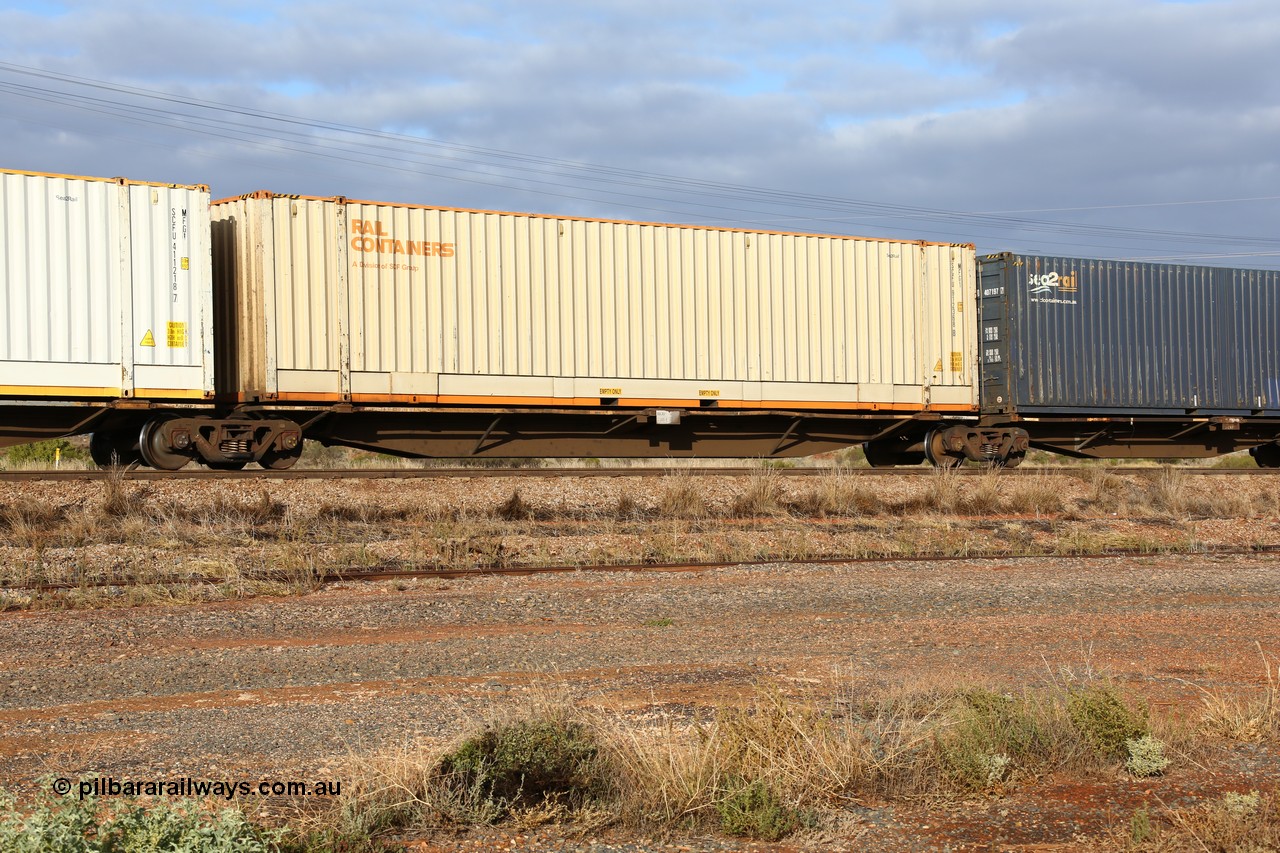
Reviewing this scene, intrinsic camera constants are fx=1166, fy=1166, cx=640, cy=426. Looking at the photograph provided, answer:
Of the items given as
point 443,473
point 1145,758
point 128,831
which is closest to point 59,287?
point 443,473

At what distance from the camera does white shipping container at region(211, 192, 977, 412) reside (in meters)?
15.0

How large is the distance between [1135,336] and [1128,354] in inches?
13.1

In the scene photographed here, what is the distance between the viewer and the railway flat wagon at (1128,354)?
18.9 m

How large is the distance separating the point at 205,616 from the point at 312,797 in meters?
4.44

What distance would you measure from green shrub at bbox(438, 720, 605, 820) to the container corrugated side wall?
15.6m

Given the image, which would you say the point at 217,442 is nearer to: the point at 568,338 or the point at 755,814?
the point at 568,338

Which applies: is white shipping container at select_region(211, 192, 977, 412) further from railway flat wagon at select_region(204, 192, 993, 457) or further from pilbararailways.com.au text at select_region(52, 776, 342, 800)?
pilbararailways.com.au text at select_region(52, 776, 342, 800)

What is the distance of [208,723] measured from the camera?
5320 millimetres

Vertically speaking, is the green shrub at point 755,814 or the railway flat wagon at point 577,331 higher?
the railway flat wagon at point 577,331

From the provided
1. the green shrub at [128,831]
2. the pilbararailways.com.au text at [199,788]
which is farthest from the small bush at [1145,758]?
the green shrub at [128,831]

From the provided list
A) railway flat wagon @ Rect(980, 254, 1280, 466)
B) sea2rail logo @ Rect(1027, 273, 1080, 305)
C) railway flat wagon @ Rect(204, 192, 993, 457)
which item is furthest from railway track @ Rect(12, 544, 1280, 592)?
sea2rail logo @ Rect(1027, 273, 1080, 305)

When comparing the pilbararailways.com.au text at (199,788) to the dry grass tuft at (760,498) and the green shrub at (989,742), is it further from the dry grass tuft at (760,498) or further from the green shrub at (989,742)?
the dry grass tuft at (760,498)

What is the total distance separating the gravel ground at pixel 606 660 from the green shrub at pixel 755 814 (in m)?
0.09

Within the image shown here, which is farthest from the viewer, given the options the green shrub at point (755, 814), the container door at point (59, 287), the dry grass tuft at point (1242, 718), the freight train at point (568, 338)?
the freight train at point (568, 338)
